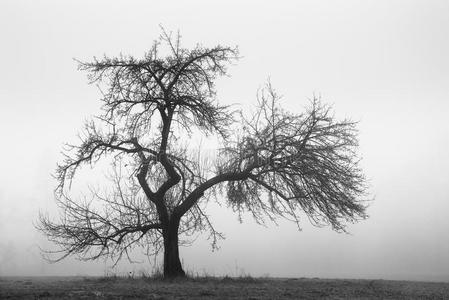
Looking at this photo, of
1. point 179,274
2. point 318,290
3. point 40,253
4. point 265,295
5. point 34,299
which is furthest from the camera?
point 179,274

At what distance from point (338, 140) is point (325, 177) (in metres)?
1.42

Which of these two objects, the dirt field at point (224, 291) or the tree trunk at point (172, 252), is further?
the tree trunk at point (172, 252)

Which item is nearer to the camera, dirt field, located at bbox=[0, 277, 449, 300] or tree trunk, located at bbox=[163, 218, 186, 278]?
dirt field, located at bbox=[0, 277, 449, 300]

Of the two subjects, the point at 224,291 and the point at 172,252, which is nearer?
the point at 224,291

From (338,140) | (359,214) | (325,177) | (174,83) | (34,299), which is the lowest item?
(34,299)

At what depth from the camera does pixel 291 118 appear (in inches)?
747

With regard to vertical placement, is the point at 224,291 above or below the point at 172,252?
below

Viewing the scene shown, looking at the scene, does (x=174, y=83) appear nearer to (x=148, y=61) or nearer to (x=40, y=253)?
(x=148, y=61)

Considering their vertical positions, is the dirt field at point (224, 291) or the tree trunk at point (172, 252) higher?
the tree trunk at point (172, 252)

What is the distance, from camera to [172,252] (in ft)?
65.5

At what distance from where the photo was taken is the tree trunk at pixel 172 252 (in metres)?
19.7

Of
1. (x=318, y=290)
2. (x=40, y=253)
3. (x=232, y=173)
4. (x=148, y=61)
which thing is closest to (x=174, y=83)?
(x=148, y=61)

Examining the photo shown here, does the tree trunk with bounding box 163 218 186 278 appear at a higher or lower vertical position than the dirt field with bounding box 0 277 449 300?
higher

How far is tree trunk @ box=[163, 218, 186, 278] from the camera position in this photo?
1969 centimetres
